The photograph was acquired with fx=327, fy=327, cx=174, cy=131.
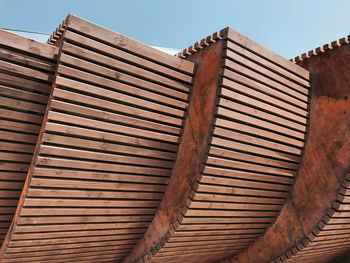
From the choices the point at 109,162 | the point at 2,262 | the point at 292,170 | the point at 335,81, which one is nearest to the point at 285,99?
the point at 335,81

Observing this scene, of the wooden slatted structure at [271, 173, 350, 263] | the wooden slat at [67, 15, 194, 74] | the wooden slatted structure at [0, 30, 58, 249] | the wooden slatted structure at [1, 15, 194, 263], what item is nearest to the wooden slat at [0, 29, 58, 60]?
the wooden slatted structure at [0, 30, 58, 249]

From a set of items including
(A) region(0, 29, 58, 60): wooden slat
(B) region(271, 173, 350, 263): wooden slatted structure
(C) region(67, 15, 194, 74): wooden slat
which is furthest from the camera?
(B) region(271, 173, 350, 263): wooden slatted structure

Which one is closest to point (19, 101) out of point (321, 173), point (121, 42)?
point (121, 42)

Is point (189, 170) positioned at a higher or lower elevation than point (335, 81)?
lower

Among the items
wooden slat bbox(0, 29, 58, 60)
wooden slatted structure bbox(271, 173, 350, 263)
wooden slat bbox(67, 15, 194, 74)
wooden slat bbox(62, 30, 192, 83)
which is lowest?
wooden slatted structure bbox(271, 173, 350, 263)

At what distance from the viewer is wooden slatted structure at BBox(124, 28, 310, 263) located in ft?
13.3

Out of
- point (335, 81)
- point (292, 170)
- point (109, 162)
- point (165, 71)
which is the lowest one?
point (109, 162)

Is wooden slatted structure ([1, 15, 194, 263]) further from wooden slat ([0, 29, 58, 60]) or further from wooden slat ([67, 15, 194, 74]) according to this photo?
wooden slat ([0, 29, 58, 60])

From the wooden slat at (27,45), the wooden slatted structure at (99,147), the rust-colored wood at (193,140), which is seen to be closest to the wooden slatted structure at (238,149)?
the rust-colored wood at (193,140)

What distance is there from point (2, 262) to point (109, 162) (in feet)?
Result: 5.70

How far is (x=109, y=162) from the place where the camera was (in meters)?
3.92

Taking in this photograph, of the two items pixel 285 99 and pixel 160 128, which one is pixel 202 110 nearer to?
pixel 160 128

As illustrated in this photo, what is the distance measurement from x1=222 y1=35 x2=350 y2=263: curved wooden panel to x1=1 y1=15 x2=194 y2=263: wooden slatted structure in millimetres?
2080

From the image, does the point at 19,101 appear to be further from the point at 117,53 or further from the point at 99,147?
the point at 117,53
